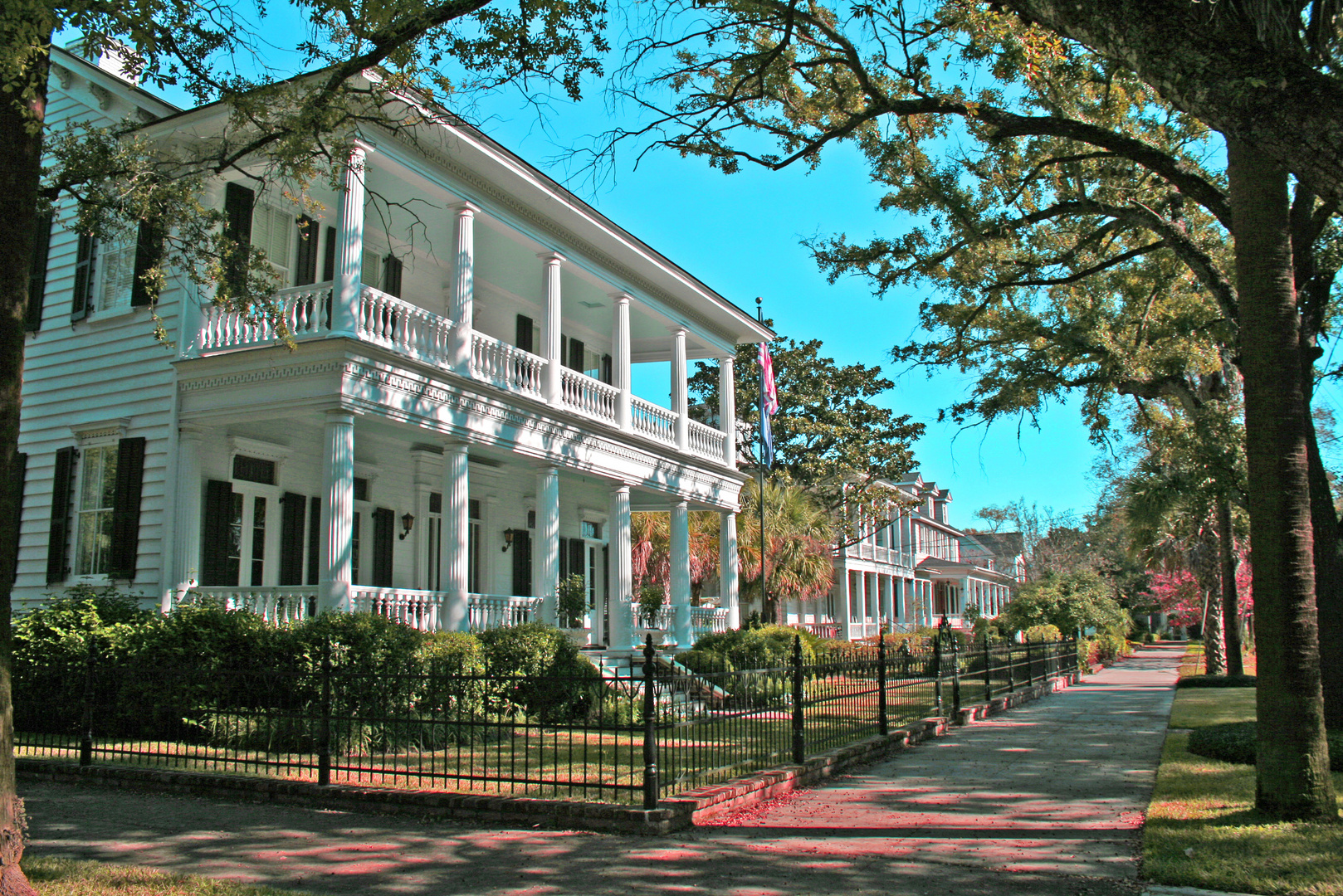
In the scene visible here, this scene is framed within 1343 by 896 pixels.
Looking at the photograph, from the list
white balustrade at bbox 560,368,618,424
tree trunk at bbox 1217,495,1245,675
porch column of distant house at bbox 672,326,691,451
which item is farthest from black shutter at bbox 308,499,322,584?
tree trunk at bbox 1217,495,1245,675

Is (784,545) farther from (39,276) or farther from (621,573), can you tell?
(39,276)

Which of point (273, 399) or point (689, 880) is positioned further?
point (273, 399)

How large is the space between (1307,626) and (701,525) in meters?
20.8

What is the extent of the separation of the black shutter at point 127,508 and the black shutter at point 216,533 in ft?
3.07

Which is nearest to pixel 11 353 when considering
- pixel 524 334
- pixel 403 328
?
pixel 403 328

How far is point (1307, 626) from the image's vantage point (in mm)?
7406

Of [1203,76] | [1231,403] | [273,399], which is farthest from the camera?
[1231,403]

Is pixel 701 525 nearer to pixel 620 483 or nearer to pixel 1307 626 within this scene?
pixel 620 483

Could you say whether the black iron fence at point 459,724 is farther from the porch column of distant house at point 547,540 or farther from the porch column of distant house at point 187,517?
the porch column of distant house at point 547,540

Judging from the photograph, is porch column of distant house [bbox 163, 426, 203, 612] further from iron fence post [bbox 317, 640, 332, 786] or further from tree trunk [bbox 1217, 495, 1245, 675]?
tree trunk [bbox 1217, 495, 1245, 675]

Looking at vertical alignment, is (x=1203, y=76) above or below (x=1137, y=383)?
below

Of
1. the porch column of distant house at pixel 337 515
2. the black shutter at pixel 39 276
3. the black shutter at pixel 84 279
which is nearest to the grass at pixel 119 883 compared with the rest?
the porch column of distant house at pixel 337 515

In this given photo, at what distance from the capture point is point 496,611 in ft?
53.4

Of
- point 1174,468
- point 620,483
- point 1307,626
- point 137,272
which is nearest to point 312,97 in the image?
point 137,272
